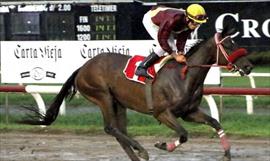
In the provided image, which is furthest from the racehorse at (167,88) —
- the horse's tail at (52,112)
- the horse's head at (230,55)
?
the horse's tail at (52,112)

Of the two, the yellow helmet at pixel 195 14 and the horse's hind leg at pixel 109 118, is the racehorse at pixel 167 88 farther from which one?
the yellow helmet at pixel 195 14

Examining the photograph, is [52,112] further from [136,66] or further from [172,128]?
[172,128]

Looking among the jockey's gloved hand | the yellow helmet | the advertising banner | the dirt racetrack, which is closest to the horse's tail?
the dirt racetrack

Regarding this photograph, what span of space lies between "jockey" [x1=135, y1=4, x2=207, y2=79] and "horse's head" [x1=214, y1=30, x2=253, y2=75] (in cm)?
27

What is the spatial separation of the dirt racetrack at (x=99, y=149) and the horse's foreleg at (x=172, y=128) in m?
1.29

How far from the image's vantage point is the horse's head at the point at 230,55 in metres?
7.59

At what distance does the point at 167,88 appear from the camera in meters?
8.02

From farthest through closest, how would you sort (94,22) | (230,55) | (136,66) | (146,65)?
(94,22), (136,66), (146,65), (230,55)

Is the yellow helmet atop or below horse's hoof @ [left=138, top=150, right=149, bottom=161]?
atop

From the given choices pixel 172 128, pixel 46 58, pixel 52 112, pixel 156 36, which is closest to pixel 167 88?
pixel 172 128

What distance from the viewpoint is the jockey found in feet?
25.5

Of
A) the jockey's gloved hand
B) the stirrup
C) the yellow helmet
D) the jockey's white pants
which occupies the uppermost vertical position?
the yellow helmet

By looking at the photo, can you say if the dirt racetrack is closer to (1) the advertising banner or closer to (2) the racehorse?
(2) the racehorse

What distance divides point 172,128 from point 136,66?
912 millimetres
